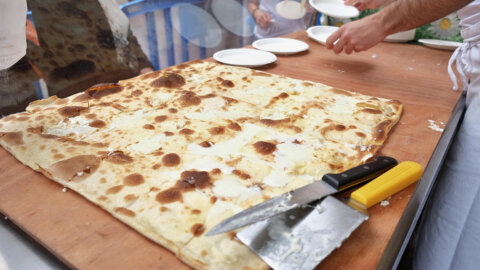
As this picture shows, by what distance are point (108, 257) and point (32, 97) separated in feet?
4.67

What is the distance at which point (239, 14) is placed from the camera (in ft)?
10.5

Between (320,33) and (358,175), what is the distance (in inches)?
68.7

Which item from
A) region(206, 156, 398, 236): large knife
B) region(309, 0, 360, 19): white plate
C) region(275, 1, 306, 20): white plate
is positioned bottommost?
region(206, 156, 398, 236): large knife

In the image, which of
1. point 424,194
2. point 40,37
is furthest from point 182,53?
point 424,194

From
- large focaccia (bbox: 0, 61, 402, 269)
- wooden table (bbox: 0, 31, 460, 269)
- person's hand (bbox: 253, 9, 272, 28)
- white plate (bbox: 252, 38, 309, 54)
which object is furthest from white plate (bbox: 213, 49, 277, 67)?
person's hand (bbox: 253, 9, 272, 28)

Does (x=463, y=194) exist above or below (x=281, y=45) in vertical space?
below

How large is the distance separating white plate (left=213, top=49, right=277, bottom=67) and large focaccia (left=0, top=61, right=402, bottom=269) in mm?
269

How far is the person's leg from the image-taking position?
4.43 ft

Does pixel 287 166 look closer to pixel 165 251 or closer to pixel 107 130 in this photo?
pixel 165 251

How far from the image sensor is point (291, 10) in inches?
113

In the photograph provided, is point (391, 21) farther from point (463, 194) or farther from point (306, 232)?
point (306, 232)

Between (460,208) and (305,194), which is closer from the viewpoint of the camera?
(305,194)

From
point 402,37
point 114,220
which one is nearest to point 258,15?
point 402,37

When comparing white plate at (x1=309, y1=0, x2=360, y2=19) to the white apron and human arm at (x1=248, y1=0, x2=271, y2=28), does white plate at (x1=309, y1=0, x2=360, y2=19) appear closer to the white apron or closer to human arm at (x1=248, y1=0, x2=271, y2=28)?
human arm at (x1=248, y1=0, x2=271, y2=28)
